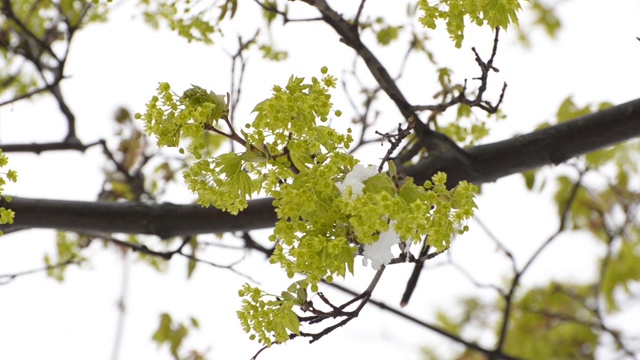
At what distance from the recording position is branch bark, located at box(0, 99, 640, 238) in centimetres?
199

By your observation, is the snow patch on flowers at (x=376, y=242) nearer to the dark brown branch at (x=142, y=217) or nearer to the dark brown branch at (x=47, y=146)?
the dark brown branch at (x=142, y=217)

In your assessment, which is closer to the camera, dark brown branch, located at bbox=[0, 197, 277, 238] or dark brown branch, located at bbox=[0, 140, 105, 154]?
dark brown branch, located at bbox=[0, 197, 277, 238]

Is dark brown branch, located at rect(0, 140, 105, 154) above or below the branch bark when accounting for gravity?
above

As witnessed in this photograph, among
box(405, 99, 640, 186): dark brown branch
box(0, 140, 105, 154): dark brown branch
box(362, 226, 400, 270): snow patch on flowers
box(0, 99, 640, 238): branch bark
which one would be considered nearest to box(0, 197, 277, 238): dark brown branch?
box(0, 99, 640, 238): branch bark

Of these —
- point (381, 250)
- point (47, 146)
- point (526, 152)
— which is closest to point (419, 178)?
point (526, 152)

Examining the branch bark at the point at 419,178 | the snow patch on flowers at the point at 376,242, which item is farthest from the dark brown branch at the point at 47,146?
the snow patch on flowers at the point at 376,242

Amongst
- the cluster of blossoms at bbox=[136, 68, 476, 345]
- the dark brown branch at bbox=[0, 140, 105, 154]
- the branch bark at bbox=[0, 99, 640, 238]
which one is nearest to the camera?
the cluster of blossoms at bbox=[136, 68, 476, 345]

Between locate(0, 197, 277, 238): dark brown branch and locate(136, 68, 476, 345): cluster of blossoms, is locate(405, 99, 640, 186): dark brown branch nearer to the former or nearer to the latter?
locate(0, 197, 277, 238): dark brown branch

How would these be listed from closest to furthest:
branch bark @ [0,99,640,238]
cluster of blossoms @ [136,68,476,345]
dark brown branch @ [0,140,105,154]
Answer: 1. cluster of blossoms @ [136,68,476,345]
2. branch bark @ [0,99,640,238]
3. dark brown branch @ [0,140,105,154]

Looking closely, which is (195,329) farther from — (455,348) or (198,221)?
(455,348)

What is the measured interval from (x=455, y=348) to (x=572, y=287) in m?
1.17

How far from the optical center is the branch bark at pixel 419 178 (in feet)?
6.54

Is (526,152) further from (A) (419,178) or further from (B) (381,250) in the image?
(B) (381,250)

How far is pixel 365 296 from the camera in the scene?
4.29ft
